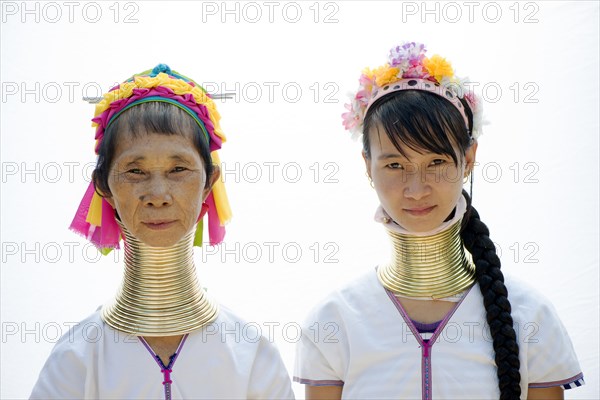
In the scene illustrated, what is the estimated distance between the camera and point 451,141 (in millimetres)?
2834

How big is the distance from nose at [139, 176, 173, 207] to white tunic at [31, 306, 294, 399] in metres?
0.44

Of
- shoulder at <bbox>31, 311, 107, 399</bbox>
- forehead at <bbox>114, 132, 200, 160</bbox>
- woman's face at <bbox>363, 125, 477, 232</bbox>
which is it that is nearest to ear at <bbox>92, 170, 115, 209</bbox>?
forehead at <bbox>114, 132, 200, 160</bbox>

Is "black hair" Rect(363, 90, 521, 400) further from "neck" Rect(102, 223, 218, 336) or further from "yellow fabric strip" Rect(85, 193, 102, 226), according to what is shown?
"yellow fabric strip" Rect(85, 193, 102, 226)

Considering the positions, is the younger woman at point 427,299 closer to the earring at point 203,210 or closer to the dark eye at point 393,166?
the dark eye at point 393,166

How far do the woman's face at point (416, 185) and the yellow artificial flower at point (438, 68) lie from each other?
28 centimetres

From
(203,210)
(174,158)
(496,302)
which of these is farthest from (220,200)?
(496,302)

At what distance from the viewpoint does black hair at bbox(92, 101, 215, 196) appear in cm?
269

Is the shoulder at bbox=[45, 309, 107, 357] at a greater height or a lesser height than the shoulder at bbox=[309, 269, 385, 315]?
lesser

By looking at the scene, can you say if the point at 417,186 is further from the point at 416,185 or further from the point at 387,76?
the point at 387,76

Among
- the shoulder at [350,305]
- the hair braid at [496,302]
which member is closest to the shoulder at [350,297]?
the shoulder at [350,305]

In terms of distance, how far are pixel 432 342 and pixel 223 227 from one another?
0.83 metres

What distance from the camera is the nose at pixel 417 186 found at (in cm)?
275

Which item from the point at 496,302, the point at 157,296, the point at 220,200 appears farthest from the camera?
the point at 220,200

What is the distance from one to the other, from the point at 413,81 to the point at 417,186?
0.40 m
